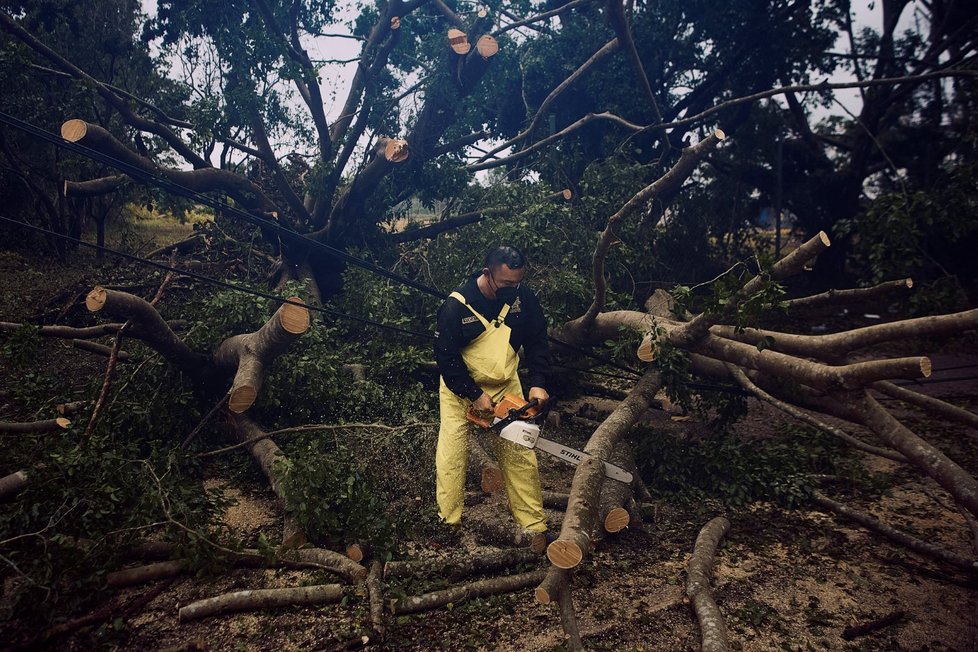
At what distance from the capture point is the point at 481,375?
3537 millimetres

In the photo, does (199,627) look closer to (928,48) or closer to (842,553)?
(842,553)

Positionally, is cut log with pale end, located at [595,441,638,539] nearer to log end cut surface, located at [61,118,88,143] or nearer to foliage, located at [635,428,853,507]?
foliage, located at [635,428,853,507]

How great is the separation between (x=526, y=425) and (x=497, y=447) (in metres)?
0.55

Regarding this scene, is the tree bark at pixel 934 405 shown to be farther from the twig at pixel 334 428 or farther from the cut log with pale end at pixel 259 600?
the cut log with pale end at pixel 259 600

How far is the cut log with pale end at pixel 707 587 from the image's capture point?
2504mm

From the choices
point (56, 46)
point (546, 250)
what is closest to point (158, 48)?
point (56, 46)

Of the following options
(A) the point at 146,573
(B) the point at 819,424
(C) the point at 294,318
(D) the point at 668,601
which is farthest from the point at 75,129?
(B) the point at 819,424

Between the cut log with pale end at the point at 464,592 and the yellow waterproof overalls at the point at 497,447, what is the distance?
42 cm

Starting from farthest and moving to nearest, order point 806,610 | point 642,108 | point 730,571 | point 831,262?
point 831,262 → point 642,108 → point 730,571 → point 806,610

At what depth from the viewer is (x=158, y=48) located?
27.4 ft

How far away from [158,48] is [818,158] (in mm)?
12776

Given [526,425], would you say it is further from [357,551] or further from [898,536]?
[898,536]

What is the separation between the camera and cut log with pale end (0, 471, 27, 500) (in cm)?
333

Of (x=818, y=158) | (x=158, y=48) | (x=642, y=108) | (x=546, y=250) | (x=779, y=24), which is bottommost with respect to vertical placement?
(x=546, y=250)
